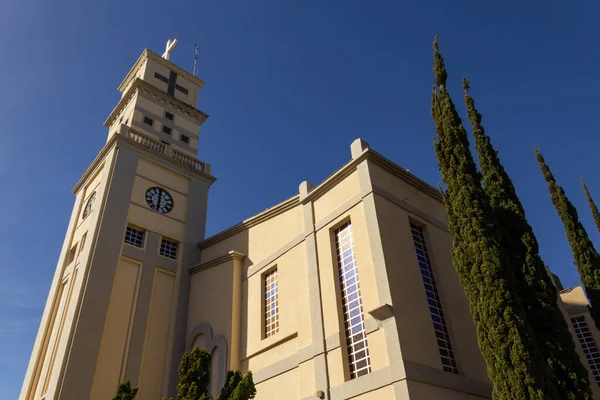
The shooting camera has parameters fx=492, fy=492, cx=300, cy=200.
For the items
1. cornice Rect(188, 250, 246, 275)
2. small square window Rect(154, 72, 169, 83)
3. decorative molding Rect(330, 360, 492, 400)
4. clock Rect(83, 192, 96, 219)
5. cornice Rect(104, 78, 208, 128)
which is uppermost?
small square window Rect(154, 72, 169, 83)

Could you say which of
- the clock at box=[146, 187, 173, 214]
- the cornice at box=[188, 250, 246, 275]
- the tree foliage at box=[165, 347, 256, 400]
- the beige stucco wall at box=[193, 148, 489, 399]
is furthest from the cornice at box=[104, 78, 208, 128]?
the tree foliage at box=[165, 347, 256, 400]

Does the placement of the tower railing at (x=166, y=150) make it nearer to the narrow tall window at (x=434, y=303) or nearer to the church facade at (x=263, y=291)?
the church facade at (x=263, y=291)

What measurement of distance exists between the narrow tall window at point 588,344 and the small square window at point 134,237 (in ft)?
69.4

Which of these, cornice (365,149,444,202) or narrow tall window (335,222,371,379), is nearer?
narrow tall window (335,222,371,379)

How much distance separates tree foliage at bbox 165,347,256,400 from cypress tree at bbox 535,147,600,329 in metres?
15.5

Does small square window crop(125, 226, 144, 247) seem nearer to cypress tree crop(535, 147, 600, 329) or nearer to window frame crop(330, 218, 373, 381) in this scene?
window frame crop(330, 218, 373, 381)

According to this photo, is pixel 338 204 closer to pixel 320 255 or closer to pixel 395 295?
pixel 320 255

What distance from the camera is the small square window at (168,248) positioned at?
22.6 metres

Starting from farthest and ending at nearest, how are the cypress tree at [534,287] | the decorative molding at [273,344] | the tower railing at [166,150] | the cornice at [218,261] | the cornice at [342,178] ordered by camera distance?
the tower railing at [166,150]
the cornice at [218,261]
the cornice at [342,178]
the decorative molding at [273,344]
the cypress tree at [534,287]

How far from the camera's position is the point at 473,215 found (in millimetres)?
13578

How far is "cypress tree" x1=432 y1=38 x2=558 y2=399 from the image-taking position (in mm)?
11188

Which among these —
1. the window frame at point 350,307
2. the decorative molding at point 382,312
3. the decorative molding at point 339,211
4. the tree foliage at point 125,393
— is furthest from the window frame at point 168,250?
the tree foliage at point 125,393

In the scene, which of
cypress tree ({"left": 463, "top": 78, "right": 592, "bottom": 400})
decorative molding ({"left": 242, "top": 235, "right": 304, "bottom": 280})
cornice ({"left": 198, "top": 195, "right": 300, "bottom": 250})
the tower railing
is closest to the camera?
cypress tree ({"left": 463, "top": 78, "right": 592, "bottom": 400})

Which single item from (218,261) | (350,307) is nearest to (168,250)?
(218,261)
